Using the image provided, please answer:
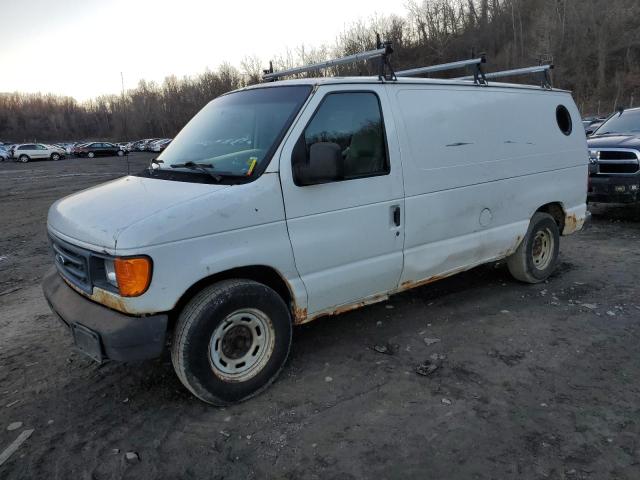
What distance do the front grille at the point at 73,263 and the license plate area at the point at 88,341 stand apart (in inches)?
9.9

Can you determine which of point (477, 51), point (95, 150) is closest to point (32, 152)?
point (95, 150)

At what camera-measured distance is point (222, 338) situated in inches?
126

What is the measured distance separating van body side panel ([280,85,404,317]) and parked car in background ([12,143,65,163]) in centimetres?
4880

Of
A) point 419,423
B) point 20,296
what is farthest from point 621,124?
point 20,296

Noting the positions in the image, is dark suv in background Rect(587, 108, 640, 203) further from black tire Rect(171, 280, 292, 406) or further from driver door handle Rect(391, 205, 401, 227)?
black tire Rect(171, 280, 292, 406)

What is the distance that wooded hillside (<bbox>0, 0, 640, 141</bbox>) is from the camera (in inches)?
1887

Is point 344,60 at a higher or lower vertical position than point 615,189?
higher

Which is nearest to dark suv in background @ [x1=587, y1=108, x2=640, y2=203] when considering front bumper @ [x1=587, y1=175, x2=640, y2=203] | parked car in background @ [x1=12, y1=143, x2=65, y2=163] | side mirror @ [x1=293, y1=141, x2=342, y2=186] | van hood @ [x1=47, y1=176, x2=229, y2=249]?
front bumper @ [x1=587, y1=175, x2=640, y2=203]

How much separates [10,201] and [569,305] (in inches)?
643

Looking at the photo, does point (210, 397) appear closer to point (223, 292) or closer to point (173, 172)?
point (223, 292)

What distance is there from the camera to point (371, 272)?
3.78 m

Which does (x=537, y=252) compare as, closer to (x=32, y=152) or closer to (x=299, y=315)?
(x=299, y=315)

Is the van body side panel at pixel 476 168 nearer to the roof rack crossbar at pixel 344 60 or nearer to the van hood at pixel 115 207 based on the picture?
the roof rack crossbar at pixel 344 60

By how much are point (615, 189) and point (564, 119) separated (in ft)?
11.7
